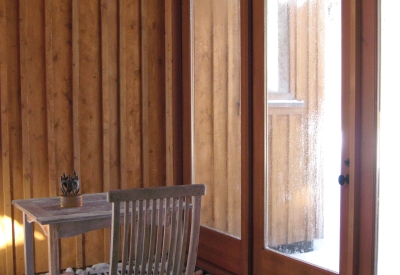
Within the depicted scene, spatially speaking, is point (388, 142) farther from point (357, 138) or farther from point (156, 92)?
point (156, 92)

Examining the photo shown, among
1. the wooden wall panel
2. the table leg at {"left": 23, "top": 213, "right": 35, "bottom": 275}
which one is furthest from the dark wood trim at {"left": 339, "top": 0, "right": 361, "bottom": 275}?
the wooden wall panel

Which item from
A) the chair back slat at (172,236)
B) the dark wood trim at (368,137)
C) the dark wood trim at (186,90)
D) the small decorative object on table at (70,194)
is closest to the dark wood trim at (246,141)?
the dark wood trim at (186,90)

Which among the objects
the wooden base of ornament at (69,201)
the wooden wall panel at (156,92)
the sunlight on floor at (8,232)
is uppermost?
the wooden wall panel at (156,92)

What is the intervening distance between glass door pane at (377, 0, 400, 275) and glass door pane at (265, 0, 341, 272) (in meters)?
0.30

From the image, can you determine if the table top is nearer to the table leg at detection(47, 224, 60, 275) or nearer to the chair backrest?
the table leg at detection(47, 224, 60, 275)

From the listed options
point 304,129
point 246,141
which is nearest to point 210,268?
point 246,141

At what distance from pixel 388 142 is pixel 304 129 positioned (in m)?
0.63

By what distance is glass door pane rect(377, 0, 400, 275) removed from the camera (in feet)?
7.66

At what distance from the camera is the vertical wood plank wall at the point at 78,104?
12.2 feet

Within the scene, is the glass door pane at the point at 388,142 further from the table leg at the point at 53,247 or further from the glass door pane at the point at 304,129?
the table leg at the point at 53,247

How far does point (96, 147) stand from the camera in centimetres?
407

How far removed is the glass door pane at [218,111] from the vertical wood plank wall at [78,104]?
37 cm

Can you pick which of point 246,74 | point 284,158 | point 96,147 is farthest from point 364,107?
point 96,147

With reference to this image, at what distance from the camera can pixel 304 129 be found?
9.62 ft
